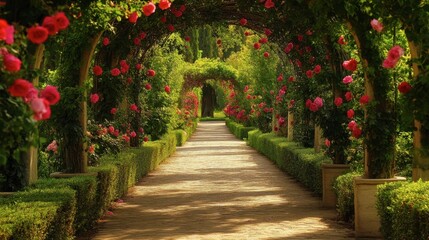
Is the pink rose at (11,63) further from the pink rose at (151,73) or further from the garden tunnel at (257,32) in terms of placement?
the pink rose at (151,73)

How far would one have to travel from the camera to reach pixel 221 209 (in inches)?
396

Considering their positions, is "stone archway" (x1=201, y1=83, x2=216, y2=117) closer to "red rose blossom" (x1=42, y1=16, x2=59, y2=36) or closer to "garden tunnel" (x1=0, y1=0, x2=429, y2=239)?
"garden tunnel" (x1=0, y1=0, x2=429, y2=239)

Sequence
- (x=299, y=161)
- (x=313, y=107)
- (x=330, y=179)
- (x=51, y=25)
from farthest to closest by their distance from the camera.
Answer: (x=299, y=161), (x=313, y=107), (x=330, y=179), (x=51, y=25)

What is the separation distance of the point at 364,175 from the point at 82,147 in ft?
11.1

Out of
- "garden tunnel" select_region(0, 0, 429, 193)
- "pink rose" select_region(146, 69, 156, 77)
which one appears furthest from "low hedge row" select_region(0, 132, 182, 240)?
"pink rose" select_region(146, 69, 156, 77)

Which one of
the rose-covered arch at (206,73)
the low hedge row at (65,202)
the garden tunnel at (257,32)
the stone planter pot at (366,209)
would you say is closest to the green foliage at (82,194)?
the low hedge row at (65,202)

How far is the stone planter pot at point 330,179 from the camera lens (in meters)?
10.3

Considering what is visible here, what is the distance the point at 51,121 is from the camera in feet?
30.0

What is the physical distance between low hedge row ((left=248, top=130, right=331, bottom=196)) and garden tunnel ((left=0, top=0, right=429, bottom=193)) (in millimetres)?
537

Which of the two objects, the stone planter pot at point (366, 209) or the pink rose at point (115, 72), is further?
the pink rose at point (115, 72)

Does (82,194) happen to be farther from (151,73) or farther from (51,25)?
(151,73)

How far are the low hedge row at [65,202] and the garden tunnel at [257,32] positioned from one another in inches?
17.4

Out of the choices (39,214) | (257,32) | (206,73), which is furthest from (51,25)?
(206,73)

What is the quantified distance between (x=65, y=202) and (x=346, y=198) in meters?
3.47
